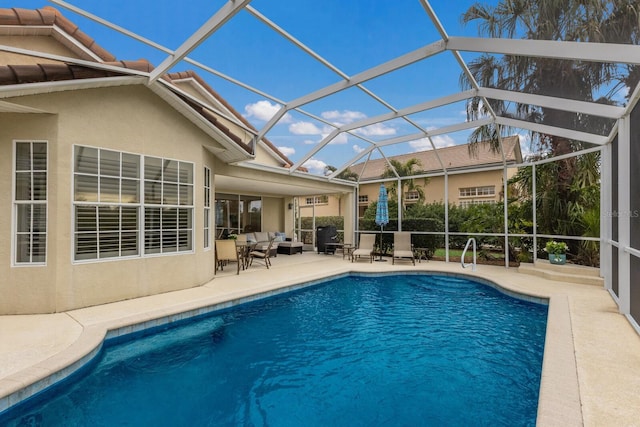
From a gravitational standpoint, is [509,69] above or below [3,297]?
above

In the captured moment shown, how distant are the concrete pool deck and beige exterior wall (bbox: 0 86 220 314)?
0.33 meters

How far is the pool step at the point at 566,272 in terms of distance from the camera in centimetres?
823

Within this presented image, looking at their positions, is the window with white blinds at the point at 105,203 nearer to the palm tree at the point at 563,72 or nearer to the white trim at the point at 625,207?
the palm tree at the point at 563,72

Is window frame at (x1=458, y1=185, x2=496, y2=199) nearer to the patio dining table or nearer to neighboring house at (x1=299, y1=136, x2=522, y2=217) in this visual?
neighboring house at (x1=299, y1=136, x2=522, y2=217)

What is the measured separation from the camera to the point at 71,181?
580 cm

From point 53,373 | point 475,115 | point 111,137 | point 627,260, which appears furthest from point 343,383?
point 475,115

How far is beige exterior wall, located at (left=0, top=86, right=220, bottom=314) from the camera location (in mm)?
5477

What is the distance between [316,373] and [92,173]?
221 inches

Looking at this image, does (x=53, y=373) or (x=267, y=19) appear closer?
(x=53, y=373)

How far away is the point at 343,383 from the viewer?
4.01m

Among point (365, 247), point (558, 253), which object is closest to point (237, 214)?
point (365, 247)

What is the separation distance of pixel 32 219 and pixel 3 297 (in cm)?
141

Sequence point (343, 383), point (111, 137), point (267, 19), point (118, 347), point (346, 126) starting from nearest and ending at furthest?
point (343, 383), point (118, 347), point (267, 19), point (111, 137), point (346, 126)

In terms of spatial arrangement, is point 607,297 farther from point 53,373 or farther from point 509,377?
point 53,373
